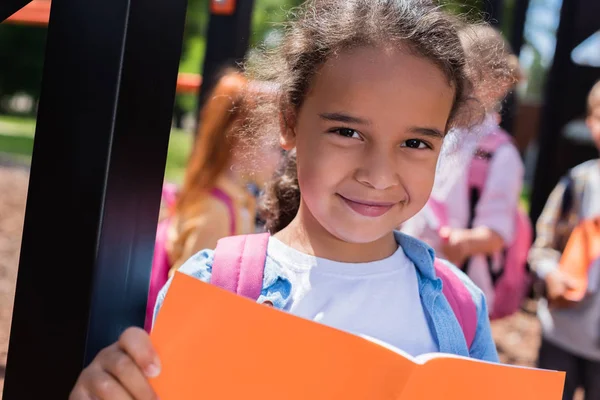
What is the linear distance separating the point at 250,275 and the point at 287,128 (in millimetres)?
295

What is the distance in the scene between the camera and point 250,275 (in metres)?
1.10

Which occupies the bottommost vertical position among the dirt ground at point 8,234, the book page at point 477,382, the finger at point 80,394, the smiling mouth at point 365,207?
the dirt ground at point 8,234

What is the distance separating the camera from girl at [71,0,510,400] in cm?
109

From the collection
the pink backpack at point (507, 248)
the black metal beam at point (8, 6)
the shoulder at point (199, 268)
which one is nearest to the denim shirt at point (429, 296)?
the shoulder at point (199, 268)

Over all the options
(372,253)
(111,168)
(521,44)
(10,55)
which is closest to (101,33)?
(111,168)

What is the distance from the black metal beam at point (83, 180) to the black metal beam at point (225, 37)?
3.08m

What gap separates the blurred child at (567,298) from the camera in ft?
8.68

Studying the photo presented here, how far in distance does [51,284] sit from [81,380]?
0.38 ft

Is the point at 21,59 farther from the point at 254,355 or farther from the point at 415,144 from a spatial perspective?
the point at 254,355

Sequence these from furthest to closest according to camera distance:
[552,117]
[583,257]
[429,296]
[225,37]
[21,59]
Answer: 1. [21,59]
2. [552,117]
3. [225,37]
4. [583,257]
5. [429,296]

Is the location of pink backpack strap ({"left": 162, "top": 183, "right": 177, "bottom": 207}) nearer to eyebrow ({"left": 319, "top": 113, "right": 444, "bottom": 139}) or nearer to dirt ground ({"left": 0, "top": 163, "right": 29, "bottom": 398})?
dirt ground ({"left": 0, "top": 163, "right": 29, "bottom": 398})

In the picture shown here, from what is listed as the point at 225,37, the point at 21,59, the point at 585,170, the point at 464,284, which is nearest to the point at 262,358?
the point at 464,284

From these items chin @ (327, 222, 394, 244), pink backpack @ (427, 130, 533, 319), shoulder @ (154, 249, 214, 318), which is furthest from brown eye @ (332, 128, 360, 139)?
pink backpack @ (427, 130, 533, 319)

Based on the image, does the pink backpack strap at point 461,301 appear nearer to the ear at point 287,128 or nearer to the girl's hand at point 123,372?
the ear at point 287,128
